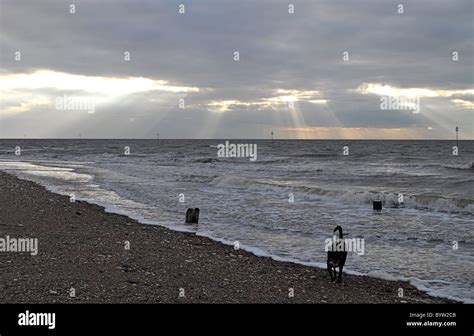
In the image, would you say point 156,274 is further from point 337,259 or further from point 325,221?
point 325,221

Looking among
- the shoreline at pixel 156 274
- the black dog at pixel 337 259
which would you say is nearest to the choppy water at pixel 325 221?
the shoreline at pixel 156 274

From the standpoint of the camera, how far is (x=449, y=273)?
881 centimetres

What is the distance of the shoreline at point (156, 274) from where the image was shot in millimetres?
6648

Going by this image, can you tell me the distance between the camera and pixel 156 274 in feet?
25.6

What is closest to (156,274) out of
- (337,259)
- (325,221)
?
(337,259)

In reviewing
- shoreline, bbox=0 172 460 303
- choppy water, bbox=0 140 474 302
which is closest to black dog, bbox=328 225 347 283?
shoreline, bbox=0 172 460 303

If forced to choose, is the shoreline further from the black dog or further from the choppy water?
the choppy water

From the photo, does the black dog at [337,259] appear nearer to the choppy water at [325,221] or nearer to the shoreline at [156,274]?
the shoreline at [156,274]

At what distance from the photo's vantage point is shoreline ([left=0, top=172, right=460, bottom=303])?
6.65 metres

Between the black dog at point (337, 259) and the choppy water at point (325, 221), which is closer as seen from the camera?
the black dog at point (337, 259)

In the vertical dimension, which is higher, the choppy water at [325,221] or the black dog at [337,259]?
the black dog at [337,259]
